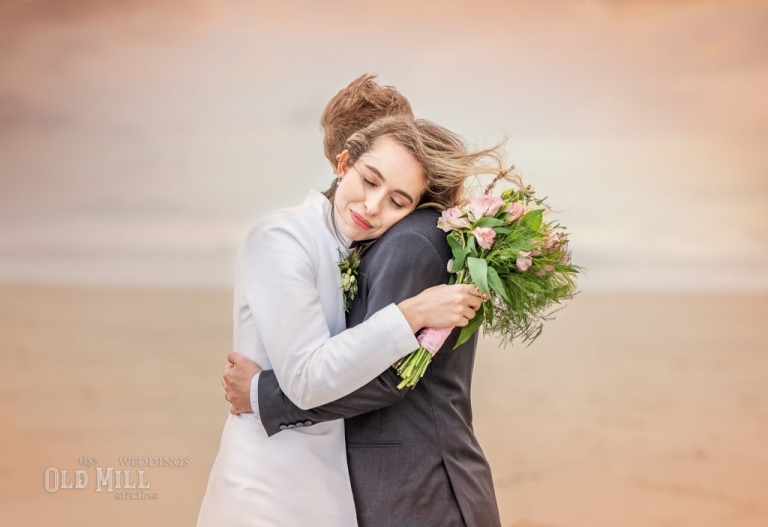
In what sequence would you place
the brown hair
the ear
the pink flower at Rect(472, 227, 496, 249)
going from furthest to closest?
the ear
the brown hair
the pink flower at Rect(472, 227, 496, 249)

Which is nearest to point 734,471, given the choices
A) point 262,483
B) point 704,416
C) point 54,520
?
point 704,416

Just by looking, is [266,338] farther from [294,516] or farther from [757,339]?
[757,339]

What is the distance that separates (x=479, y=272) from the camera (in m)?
2.01

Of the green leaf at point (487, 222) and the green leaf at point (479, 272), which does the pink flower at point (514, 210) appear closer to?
the green leaf at point (487, 222)

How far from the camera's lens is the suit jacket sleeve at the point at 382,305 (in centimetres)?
199

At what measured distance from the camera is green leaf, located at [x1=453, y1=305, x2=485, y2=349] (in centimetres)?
210

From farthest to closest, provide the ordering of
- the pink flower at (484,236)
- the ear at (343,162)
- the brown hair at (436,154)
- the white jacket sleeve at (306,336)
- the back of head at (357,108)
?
the back of head at (357,108)
the ear at (343,162)
the brown hair at (436,154)
the pink flower at (484,236)
the white jacket sleeve at (306,336)

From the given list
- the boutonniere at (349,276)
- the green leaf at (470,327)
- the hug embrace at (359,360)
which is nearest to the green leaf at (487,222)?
the hug embrace at (359,360)

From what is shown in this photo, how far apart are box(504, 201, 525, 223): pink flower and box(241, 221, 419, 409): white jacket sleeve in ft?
1.20

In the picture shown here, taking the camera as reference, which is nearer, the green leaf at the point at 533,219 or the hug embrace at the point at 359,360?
the hug embrace at the point at 359,360

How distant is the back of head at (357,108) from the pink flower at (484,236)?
63 cm

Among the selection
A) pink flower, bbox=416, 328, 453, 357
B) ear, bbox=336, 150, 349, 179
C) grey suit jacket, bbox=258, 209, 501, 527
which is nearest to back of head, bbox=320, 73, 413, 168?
ear, bbox=336, 150, 349, 179

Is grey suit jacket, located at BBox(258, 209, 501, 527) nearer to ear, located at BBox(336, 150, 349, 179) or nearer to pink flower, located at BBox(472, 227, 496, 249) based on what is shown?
pink flower, located at BBox(472, 227, 496, 249)

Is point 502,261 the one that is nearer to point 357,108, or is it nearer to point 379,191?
point 379,191
